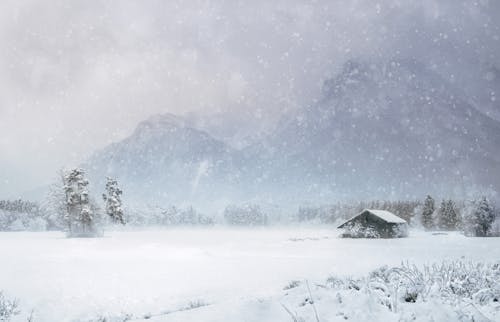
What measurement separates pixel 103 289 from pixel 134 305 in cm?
481

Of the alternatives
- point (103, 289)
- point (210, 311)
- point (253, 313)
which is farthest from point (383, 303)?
point (103, 289)

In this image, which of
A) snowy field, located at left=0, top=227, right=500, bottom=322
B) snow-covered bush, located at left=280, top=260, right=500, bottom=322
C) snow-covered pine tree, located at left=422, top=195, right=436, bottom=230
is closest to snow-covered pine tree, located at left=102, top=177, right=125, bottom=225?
snowy field, located at left=0, top=227, right=500, bottom=322

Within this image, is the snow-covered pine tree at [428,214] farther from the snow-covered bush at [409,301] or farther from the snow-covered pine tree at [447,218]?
the snow-covered bush at [409,301]

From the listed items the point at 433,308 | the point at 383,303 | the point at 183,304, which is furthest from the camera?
the point at 183,304

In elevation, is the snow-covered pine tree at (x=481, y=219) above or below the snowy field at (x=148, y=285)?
above

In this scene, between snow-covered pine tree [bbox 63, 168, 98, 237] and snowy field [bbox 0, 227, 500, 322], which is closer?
snowy field [bbox 0, 227, 500, 322]

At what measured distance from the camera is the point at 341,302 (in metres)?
6.47

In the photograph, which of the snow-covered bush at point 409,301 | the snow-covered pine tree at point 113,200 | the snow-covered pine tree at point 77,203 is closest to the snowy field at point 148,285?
the snow-covered bush at point 409,301

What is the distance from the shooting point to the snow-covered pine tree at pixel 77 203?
211ft

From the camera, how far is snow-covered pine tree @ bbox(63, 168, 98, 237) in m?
64.3

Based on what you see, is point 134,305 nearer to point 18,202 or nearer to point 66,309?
point 66,309

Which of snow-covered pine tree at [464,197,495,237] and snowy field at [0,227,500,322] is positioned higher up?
snow-covered pine tree at [464,197,495,237]

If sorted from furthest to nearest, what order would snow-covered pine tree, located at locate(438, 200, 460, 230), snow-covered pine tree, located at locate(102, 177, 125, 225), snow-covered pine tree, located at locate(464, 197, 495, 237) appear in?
1. snow-covered pine tree, located at locate(438, 200, 460, 230)
2. snow-covered pine tree, located at locate(464, 197, 495, 237)
3. snow-covered pine tree, located at locate(102, 177, 125, 225)

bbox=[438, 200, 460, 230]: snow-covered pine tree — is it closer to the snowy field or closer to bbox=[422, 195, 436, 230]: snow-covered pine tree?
bbox=[422, 195, 436, 230]: snow-covered pine tree
